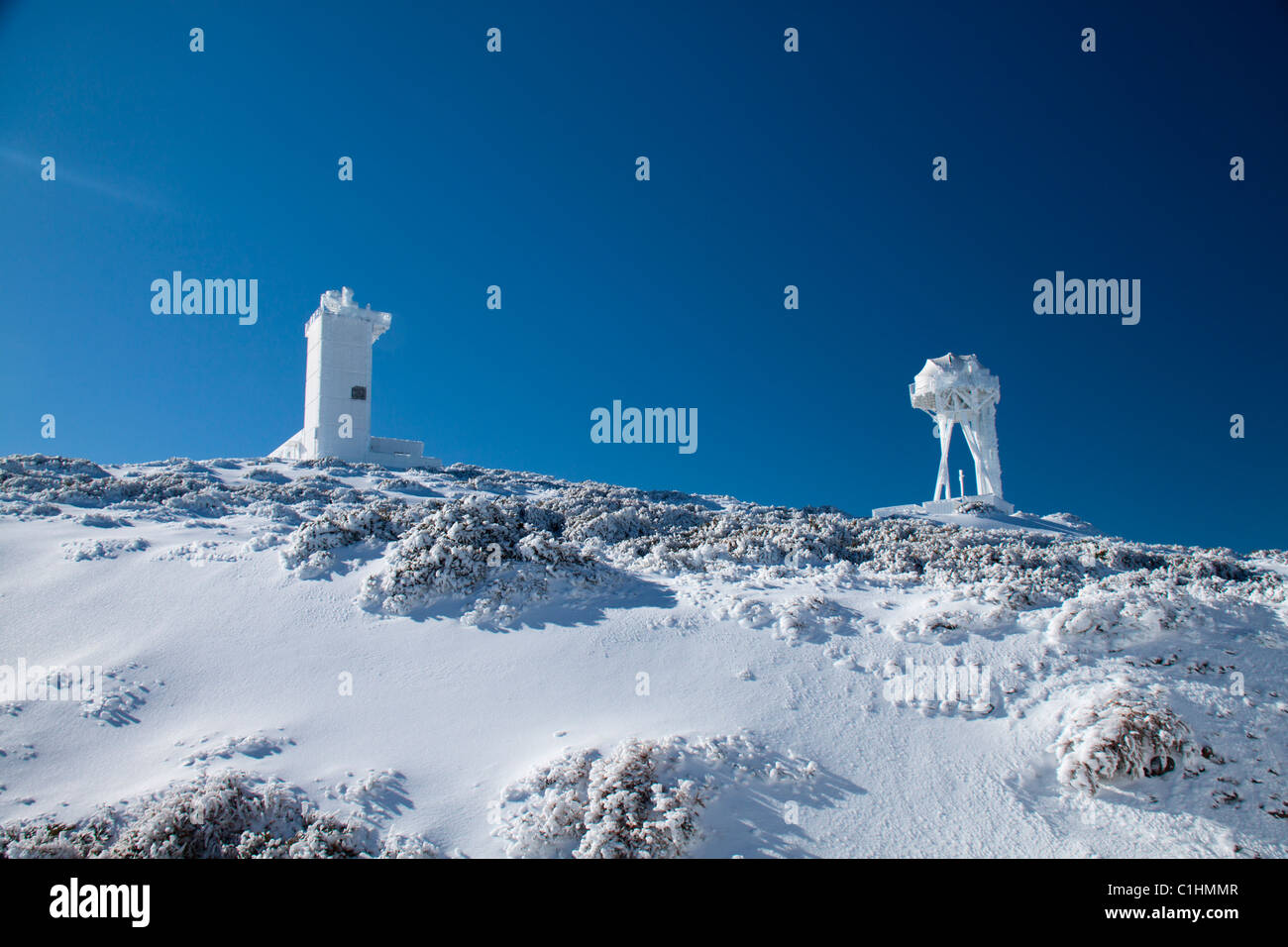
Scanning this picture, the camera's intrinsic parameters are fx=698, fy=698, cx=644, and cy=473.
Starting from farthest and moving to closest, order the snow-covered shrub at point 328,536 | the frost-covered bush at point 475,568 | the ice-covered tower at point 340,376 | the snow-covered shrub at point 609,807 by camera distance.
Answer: the ice-covered tower at point 340,376 < the snow-covered shrub at point 328,536 < the frost-covered bush at point 475,568 < the snow-covered shrub at point 609,807

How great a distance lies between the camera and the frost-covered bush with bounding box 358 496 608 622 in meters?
8.68

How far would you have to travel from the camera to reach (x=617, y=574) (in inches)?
370

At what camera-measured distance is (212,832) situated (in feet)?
16.8

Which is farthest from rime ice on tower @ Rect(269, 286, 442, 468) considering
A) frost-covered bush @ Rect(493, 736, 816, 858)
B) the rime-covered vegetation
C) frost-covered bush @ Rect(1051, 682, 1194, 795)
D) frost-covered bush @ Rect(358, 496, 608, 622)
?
frost-covered bush @ Rect(1051, 682, 1194, 795)

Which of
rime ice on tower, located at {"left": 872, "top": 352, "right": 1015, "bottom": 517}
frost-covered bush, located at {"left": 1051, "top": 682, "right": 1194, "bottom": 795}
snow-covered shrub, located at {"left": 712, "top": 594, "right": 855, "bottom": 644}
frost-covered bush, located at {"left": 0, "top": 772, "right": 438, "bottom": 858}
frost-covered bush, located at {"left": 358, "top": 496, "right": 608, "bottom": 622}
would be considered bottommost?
frost-covered bush, located at {"left": 0, "top": 772, "right": 438, "bottom": 858}

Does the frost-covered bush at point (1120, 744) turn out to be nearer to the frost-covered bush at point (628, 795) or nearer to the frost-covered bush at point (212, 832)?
the frost-covered bush at point (628, 795)

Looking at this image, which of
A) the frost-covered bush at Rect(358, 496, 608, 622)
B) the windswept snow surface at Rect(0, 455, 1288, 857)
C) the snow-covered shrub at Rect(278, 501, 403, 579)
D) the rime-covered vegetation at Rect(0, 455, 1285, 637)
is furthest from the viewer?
the snow-covered shrub at Rect(278, 501, 403, 579)

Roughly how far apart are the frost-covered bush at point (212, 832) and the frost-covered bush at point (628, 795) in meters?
0.76

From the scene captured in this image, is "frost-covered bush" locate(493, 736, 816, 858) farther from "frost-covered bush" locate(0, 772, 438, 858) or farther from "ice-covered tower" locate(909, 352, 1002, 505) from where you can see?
"ice-covered tower" locate(909, 352, 1002, 505)

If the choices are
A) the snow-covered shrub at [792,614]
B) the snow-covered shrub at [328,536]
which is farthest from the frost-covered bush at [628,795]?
the snow-covered shrub at [328,536]

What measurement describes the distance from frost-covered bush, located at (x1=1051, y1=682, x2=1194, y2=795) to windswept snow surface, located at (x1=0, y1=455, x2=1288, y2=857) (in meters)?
0.02

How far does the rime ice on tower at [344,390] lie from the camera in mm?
33812

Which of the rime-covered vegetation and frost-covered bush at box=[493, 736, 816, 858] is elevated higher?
the rime-covered vegetation
